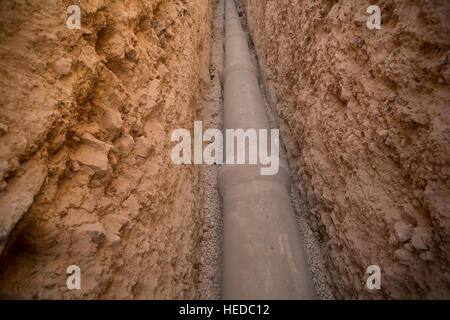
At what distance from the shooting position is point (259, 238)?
2.04 m

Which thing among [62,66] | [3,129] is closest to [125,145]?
[62,66]

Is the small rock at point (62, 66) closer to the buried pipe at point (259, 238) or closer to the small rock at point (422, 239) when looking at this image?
the buried pipe at point (259, 238)

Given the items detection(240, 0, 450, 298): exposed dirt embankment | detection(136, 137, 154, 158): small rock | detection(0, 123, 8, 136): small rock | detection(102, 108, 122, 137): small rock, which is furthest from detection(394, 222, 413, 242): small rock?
detection(0, 123, 8, 136): small rock

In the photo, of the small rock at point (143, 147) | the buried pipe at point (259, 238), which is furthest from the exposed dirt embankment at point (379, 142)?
the small rock at point (143, 147)

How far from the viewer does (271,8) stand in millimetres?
4074

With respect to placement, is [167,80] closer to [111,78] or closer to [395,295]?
[111,78]

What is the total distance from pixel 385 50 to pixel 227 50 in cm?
396

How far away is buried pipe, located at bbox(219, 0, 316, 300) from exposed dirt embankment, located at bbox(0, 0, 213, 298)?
1.67 feet

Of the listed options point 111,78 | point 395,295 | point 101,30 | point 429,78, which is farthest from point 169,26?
point 395,295

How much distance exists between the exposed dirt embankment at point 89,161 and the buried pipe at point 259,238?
508 millimetres

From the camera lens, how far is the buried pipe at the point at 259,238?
71.1 inches

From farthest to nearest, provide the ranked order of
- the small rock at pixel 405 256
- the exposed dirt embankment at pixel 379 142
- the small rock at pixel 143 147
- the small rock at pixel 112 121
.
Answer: the small rock at pixel 143 147 < the small rock at pixel 112 121 < the small rock at pixel 405 256 < the exposed dirt embankment at pixel 379 142

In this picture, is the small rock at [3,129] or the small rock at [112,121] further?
the small rock at [112,121]

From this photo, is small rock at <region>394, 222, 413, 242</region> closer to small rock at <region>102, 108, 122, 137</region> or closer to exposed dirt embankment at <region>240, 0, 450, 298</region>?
exposed dirt embankment at <region>240, 0, 450, 298</region>
